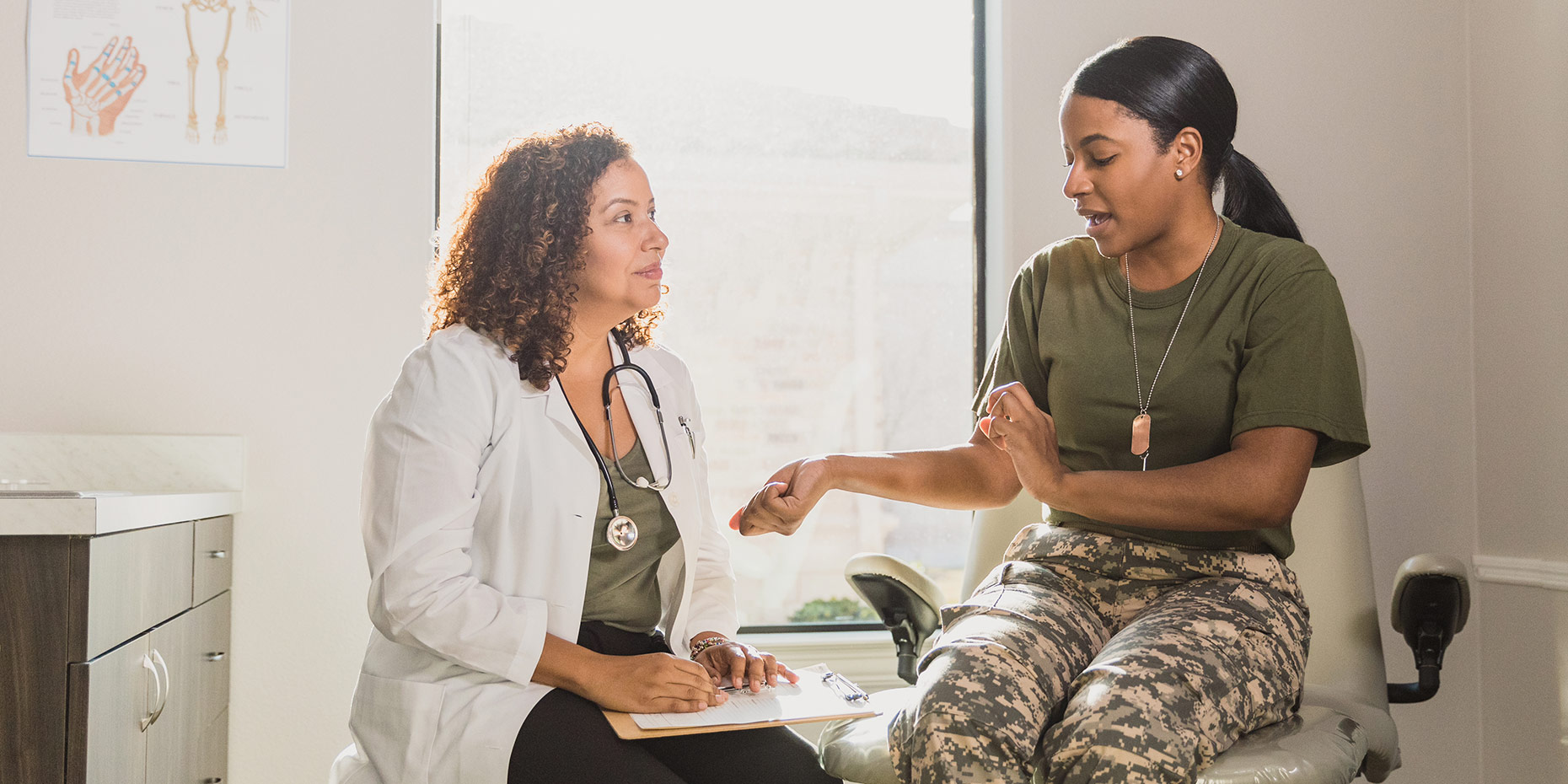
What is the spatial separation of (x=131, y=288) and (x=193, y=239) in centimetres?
16

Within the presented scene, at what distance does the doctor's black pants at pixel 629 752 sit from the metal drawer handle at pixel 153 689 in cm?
83

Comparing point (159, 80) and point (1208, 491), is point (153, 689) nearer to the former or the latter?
point (159, 80)

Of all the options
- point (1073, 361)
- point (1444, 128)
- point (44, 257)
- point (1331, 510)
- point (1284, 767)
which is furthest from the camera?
point (1444, 128)

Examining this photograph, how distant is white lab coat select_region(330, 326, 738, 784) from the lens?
1.37 meters

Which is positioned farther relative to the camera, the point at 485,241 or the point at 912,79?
the point at 912,79

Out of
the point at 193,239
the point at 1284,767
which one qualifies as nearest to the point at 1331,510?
the point at 1284,767

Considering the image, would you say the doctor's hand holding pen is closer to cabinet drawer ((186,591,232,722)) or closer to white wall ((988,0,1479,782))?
cabinet drawer ((186,591,232,722))

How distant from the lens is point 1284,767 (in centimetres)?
123

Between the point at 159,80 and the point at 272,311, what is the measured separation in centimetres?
55

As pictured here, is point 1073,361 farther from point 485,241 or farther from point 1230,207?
point 485,241

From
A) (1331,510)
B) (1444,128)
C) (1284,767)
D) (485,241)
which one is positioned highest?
Result: (1444,128)

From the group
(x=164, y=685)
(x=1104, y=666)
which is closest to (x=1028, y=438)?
(x=1104, y=666)

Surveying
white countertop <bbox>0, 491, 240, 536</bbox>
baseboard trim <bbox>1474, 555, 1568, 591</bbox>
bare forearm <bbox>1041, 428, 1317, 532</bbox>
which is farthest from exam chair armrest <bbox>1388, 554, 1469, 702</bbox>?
white countertop <bbox>0, 491, 240, 536</bbox>

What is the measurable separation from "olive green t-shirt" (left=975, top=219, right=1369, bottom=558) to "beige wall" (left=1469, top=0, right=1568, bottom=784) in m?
1.06
